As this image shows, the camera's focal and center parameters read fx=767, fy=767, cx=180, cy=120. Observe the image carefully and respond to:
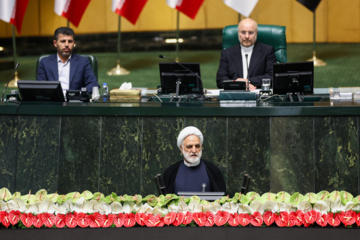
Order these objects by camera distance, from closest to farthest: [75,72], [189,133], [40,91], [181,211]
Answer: [181,211]
[189,133]
[40,91]
[75,72]

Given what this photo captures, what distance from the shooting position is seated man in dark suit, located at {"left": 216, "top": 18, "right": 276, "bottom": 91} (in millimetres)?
7344

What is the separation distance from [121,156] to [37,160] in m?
0.60

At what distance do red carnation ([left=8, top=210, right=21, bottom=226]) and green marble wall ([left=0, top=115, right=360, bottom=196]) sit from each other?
186cm

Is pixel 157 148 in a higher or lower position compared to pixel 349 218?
higher

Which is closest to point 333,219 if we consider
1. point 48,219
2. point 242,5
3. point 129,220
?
point 129,220

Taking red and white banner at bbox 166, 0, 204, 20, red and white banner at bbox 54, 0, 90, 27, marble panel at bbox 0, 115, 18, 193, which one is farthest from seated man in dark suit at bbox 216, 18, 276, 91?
red and white banner at bbox 54, 0, 90, 27

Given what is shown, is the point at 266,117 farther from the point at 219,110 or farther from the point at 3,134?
the point at 3,134

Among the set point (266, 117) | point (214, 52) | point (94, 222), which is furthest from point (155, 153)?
point (214, 52)

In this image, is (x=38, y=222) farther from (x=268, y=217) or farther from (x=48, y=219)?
(x=268, y=217)

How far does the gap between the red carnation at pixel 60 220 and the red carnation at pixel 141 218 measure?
0.34 meters

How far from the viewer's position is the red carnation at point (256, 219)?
11.3 feet

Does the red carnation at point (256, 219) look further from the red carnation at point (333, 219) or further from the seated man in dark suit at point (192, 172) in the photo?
the seated man in dark suit at point (192, 172)

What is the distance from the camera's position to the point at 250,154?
531cm

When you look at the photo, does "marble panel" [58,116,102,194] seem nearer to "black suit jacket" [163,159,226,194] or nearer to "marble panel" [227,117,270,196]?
"black suit jacket" [163,159,226,194]
